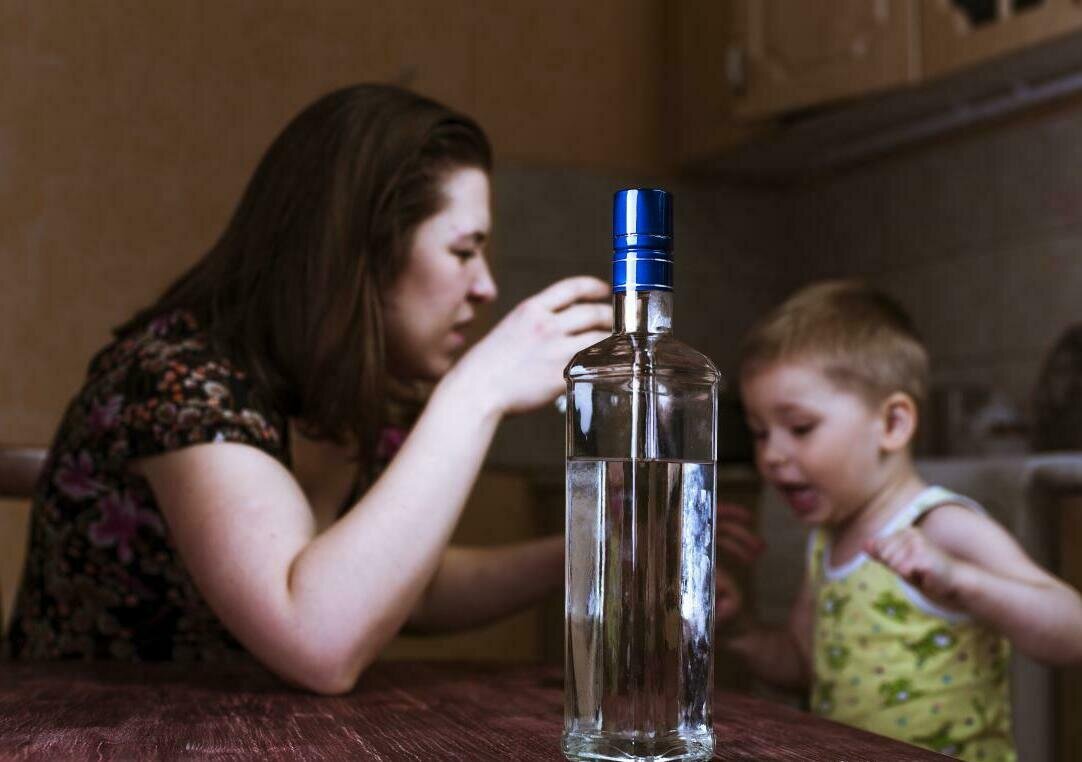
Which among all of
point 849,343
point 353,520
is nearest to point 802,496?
point 849,343

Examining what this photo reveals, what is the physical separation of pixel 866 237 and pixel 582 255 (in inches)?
24.8

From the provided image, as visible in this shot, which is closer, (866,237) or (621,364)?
(621,364)

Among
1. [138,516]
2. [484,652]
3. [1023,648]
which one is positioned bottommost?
[484,652]

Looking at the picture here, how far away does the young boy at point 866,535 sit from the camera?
1.31 meters

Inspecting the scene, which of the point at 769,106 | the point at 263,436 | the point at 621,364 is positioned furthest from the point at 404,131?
the point at 769,106

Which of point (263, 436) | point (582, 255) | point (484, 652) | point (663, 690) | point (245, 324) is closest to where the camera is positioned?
point (663, 690)

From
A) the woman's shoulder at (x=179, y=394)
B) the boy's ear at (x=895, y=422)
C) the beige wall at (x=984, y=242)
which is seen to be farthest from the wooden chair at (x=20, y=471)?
the beige wall at (x=984, y=242)

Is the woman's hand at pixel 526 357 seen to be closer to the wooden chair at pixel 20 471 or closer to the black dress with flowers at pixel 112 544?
the black dress with flowers at pixel 112 544

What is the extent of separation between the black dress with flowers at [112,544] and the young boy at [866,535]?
→ 0.60m

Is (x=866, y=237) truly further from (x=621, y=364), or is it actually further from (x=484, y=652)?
(x=621, y=364)

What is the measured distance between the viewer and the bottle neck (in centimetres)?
59

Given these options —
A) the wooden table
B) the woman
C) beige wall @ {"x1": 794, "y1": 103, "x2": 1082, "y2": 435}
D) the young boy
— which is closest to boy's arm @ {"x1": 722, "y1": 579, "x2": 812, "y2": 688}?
the young boy

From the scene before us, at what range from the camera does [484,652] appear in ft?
9.14

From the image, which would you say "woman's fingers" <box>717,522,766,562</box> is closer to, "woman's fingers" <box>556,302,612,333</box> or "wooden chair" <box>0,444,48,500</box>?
"woman's fingers" <box>556,302,612,333</box>
